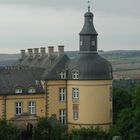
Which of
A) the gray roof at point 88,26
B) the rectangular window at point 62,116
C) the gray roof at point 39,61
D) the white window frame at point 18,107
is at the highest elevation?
the gray roof at point 88,26

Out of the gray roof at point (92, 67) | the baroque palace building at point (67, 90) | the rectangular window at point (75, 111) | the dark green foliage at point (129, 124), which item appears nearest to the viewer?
the dark green foliage at point (129, 124)

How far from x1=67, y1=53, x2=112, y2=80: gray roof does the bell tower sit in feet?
3.17

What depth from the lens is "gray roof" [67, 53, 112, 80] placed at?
67.6 m

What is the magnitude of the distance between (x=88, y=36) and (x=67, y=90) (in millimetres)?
6836

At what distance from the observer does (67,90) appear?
69.9 m

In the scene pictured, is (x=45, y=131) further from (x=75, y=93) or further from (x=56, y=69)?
(x=56, y=69)

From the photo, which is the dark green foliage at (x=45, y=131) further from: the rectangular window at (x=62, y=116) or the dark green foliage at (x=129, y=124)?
the rectangular window at (x=62, y=116)

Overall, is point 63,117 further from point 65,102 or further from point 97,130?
point 97,130

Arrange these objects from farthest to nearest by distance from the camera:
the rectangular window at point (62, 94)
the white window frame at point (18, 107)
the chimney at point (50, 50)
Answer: the chimney at point (50, 50), the rectangular window at point (62, 94), the white window frame at point (18, 107)

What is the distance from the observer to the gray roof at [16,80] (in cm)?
6781

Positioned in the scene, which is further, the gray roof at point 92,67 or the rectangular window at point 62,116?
the rectangular window at point 62,116

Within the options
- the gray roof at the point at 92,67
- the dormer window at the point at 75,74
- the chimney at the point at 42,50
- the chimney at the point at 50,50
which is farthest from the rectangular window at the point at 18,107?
the chimney at the point at 42,50

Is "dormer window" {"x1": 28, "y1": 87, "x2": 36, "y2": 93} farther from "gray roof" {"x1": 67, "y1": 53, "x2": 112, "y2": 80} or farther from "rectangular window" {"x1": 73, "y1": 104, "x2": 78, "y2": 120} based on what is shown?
"rectangular window" {"x1": 73, "y1": 104, "x2": 78, "y2": 120}

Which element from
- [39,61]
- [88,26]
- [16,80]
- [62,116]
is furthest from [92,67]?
[39,61]
